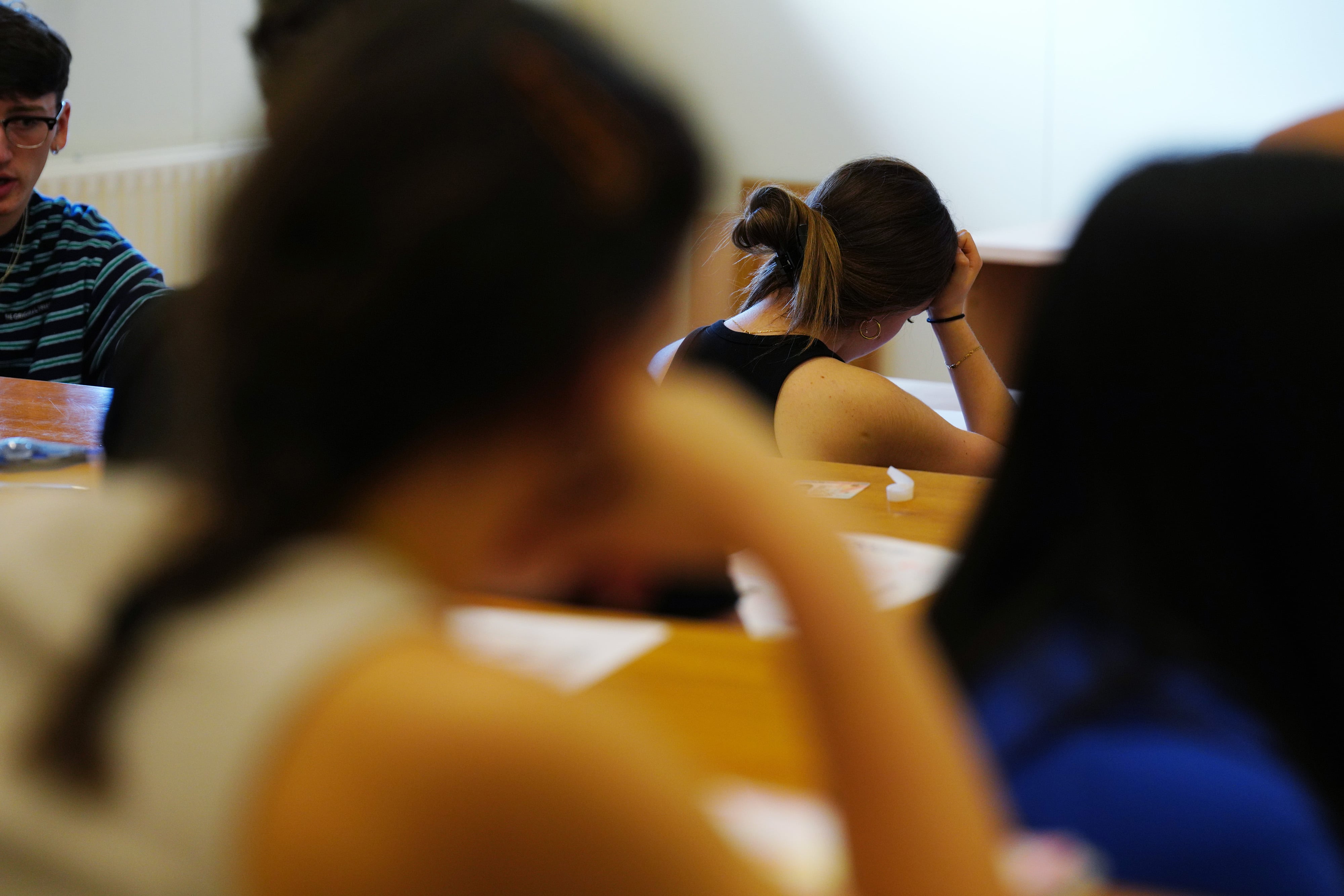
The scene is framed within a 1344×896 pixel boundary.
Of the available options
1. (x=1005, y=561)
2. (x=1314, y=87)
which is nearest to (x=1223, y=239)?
(x=1005, y=561)

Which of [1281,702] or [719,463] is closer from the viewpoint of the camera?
[719,463]

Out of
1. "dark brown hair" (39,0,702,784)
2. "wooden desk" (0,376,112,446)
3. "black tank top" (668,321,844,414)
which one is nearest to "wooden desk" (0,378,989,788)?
"dark brown hair" (39,0,702,784)

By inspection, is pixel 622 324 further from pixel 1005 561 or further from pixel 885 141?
pixel 885 141

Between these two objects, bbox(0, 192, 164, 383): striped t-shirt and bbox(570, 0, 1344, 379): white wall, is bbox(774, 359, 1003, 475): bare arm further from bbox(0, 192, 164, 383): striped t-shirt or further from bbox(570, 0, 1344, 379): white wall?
bbox(570, 0, 1344, 379): white wall

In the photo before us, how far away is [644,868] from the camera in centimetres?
39

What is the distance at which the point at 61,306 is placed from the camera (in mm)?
2176

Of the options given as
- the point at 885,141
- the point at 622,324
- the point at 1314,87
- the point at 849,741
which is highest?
the point at 622,324

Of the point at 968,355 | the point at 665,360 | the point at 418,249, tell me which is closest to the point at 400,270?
the point at 418,249

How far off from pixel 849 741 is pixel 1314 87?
4.63m

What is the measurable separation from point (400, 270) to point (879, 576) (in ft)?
2.92

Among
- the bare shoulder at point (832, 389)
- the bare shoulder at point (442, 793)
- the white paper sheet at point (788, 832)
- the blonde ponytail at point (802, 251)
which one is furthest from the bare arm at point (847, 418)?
the bare shoulder at point (442, 793)

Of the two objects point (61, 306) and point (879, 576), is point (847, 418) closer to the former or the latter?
point (879, 576)

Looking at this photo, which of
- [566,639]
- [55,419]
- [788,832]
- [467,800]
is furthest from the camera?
[55,419]

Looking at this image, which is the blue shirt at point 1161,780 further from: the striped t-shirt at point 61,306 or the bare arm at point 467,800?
the striped t-shirt at point 61,306
